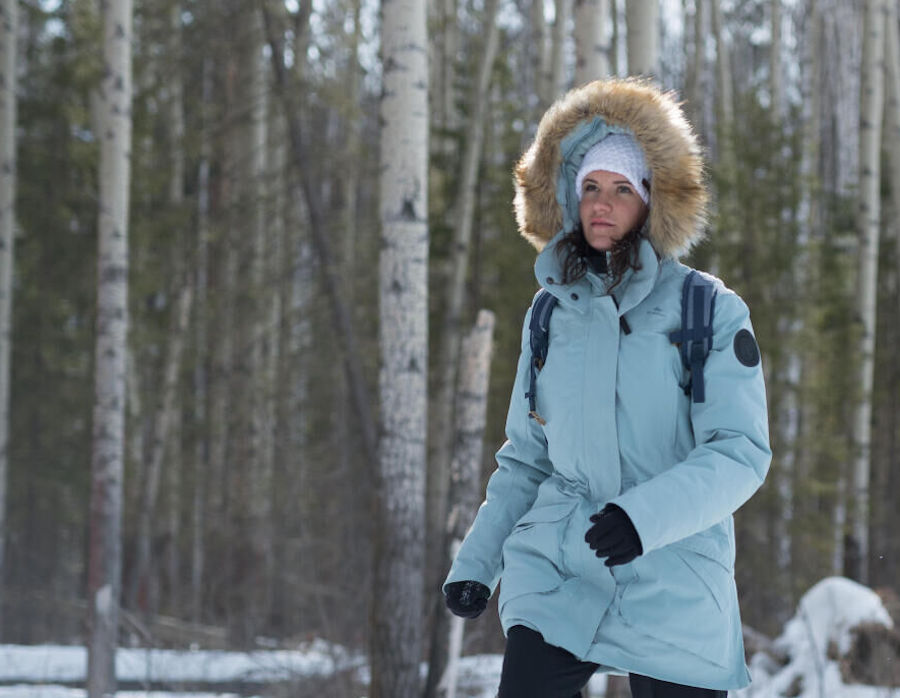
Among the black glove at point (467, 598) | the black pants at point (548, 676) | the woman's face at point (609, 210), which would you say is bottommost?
the black pants at point (548, 676)

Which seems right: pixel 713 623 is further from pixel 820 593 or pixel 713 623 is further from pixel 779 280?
pixel 779 280

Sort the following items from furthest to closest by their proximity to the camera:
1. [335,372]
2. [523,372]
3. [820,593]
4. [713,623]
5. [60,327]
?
[335,372], [60,327], [820,593], [523,372], [713,623]

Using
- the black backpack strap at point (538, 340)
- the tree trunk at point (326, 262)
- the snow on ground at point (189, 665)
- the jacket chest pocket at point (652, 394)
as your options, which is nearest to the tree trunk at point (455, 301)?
the tree trunk at point (326, 262)

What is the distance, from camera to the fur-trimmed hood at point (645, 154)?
225cm

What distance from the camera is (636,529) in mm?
1856

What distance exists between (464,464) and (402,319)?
0.84 metres

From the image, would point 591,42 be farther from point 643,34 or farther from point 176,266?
point 176,266

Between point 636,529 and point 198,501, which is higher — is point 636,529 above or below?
above

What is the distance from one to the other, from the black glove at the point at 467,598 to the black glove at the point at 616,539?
0.38 m

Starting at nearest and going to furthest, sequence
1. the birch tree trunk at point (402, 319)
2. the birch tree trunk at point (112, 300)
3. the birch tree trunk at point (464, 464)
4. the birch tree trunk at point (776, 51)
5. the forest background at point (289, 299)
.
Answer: the birch tree trunk at point (464, 464)
the birch tree trunk at point (402, 319)
the birch tree trunk at point (112, 300)
the forest background at point (289, 299)
the birch tree trunk at point (776, 51)

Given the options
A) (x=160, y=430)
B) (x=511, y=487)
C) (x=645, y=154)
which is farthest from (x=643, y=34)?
(x=160, y=430)

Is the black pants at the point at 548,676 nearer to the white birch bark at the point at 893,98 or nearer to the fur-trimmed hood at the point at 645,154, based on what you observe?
the fur-trimmed hood at the point at 645,154

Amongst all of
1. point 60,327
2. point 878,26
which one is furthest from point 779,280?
point 60,327

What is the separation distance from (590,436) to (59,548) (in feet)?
Answer: 56.3
